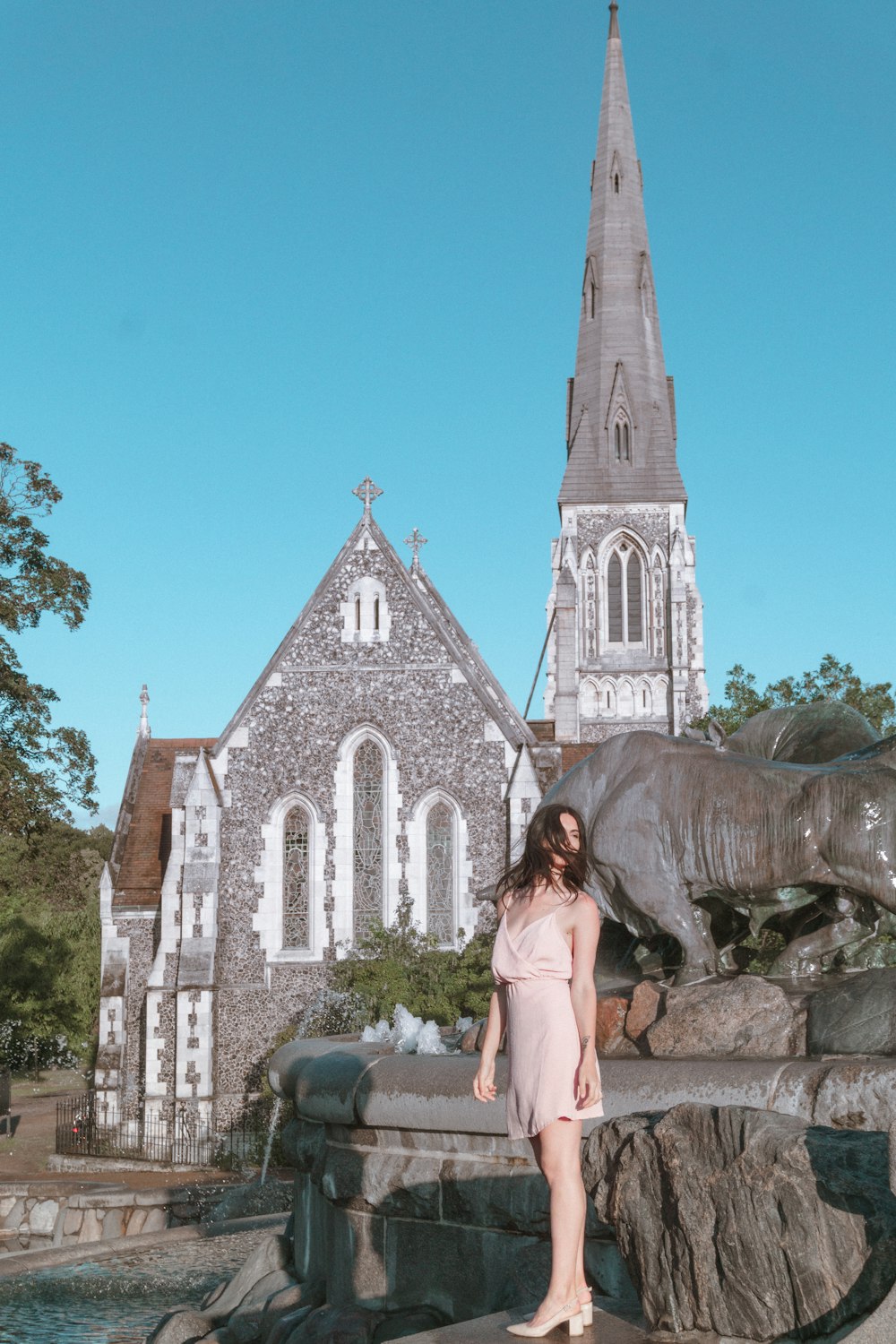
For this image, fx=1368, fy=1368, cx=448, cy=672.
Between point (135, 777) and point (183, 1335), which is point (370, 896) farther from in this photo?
point (183, 1335)

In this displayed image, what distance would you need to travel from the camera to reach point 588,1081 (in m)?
4.23

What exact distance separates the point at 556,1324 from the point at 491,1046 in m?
0.84

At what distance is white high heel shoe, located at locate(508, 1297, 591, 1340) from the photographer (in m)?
4.08

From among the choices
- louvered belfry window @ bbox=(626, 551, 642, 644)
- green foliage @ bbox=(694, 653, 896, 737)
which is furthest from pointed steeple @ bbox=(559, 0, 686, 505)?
green foliage @ bbox=(694, 653, 896, 737)

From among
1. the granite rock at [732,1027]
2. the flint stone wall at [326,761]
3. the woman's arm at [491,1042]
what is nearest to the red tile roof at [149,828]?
the flint stone wall at [326,761]

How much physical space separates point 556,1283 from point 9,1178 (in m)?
15.9

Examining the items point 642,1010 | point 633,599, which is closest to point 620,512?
point 633,599

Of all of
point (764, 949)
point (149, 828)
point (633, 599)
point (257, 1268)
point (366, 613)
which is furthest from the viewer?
point (633, 599)

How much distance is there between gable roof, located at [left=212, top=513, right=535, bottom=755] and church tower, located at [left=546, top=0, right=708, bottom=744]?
26668 millimetres

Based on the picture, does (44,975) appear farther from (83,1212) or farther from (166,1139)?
(83,1212)

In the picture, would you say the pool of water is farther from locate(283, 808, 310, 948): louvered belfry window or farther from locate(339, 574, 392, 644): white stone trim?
locate(339, 574, 392, 644): white stone trim

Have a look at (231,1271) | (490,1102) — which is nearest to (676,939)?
(490,1102)

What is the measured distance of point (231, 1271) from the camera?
33.2 ft

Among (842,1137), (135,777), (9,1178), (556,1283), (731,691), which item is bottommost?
(9,1178)
